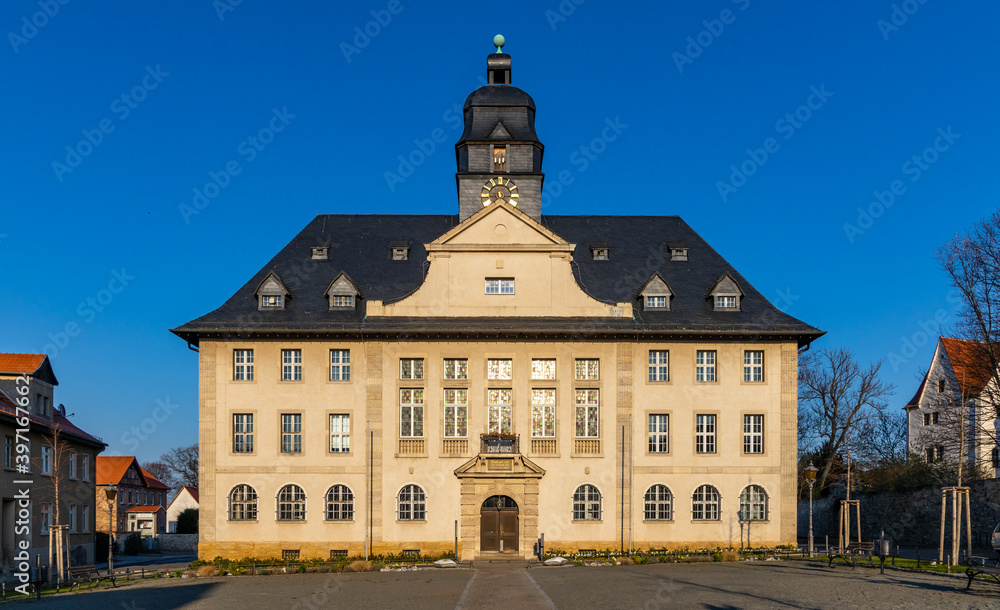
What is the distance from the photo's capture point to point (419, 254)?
40.5 m

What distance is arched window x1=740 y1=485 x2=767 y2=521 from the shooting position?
118ft

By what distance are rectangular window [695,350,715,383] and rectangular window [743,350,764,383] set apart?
1339 millimetres

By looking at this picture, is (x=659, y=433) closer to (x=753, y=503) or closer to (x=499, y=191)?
(x=753, y=503)

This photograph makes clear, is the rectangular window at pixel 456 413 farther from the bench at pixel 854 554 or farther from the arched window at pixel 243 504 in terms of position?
the bench at pixel 854 554

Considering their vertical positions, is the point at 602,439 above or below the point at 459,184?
below

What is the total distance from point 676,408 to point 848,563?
30.2ft

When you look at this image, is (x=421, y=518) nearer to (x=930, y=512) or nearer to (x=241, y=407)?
(x=241, y=407)

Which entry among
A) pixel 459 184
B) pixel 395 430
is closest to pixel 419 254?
pixel 459 184

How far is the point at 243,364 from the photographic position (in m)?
36.5

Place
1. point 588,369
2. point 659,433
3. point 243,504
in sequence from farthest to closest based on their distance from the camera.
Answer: point 588,369 → point 659,433 → point 243,504

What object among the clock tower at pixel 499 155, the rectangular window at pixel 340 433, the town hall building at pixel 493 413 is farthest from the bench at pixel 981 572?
the clock tower at pixel 499 155

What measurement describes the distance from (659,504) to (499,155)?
17.1 meters

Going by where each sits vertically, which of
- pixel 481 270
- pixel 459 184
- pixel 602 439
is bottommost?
pixel 602 439

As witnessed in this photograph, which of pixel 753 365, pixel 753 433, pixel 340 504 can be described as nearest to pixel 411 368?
pixel 340 504
